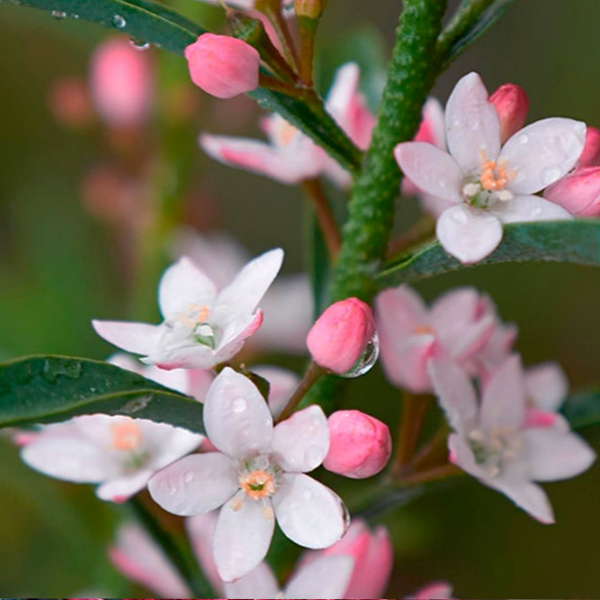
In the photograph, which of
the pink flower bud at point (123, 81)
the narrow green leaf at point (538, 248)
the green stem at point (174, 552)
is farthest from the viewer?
the pink flower bud at point (123, 81)

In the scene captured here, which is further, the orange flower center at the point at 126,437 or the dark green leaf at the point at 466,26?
the orange flower center at the point at 126,437

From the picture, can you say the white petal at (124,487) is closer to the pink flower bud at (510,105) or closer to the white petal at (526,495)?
the white petal at (526,495)

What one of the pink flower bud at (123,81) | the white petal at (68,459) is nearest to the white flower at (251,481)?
the white petal at (68,459)

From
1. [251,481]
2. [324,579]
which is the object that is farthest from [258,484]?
[324,579]

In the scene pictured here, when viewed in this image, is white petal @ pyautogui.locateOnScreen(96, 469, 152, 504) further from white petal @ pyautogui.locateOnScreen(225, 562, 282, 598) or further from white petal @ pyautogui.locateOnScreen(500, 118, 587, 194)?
white petal @ pyautogui.locateOnScreen(500, 118, 587, 194)

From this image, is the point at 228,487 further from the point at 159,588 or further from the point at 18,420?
the point at 159,588

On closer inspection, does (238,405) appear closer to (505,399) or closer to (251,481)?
(251,481)

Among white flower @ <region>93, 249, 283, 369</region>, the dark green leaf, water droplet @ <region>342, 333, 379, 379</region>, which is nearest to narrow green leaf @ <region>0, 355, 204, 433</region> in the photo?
white flower @ <region>93, 249, 283, 369</region>
